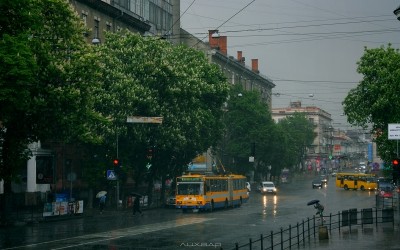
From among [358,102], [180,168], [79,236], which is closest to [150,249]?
[79,236]

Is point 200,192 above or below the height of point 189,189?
below

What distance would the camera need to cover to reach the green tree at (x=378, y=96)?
59906 millimetres

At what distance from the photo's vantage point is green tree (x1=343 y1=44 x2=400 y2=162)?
59.9 m

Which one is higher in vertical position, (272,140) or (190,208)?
(272,140)

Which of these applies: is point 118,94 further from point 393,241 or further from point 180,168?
point 393,241

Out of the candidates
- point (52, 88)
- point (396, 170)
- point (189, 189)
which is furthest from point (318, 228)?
point (189, 189)

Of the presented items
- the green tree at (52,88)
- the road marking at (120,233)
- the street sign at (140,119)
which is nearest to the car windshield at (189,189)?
the street sign at (140,119)

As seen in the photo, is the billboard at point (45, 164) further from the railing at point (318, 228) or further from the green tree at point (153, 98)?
the railing at point (318, 228)

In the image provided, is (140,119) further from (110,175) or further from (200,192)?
(200,192)

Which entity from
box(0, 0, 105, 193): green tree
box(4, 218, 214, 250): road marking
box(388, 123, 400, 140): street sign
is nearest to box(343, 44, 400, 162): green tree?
box(388, 123, 400, 140): street sign

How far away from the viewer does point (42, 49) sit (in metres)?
38.5

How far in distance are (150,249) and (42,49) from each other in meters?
15.6

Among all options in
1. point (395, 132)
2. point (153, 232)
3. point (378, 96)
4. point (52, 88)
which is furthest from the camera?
point (378, 96)

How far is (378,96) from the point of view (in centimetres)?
6388
